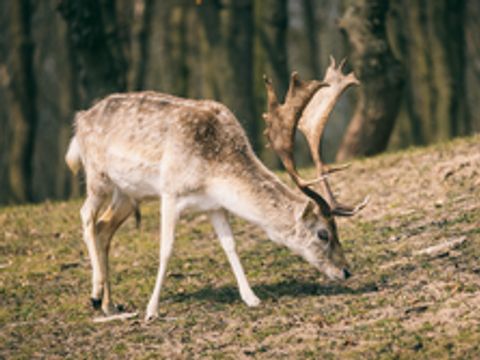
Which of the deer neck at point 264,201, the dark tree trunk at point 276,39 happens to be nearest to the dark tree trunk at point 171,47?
the dark tree trunk at point 276,39

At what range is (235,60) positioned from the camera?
794 inches

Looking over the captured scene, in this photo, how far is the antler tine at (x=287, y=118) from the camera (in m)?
9.99

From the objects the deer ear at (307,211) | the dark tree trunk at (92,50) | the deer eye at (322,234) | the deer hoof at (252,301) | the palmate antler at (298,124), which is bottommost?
the deer hoof at (252,301)

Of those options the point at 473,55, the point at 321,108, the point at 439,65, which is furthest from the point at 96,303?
the point at 473,55

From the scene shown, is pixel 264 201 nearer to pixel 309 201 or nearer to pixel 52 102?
pixel 309 201

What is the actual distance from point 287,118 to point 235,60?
10.2 m

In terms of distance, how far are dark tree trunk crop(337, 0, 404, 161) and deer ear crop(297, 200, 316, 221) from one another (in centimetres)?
757

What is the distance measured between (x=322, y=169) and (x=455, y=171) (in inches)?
141

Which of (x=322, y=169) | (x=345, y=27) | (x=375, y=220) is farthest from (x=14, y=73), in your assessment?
(x=322, y=169)

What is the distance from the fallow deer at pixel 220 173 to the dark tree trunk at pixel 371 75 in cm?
661

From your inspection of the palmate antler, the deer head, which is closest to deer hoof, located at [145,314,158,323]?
the deer head

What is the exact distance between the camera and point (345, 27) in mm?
17359

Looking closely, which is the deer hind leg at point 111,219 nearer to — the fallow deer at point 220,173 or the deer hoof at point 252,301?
the fallow deer at point 220,173

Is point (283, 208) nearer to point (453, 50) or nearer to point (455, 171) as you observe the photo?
point (455, 171)
